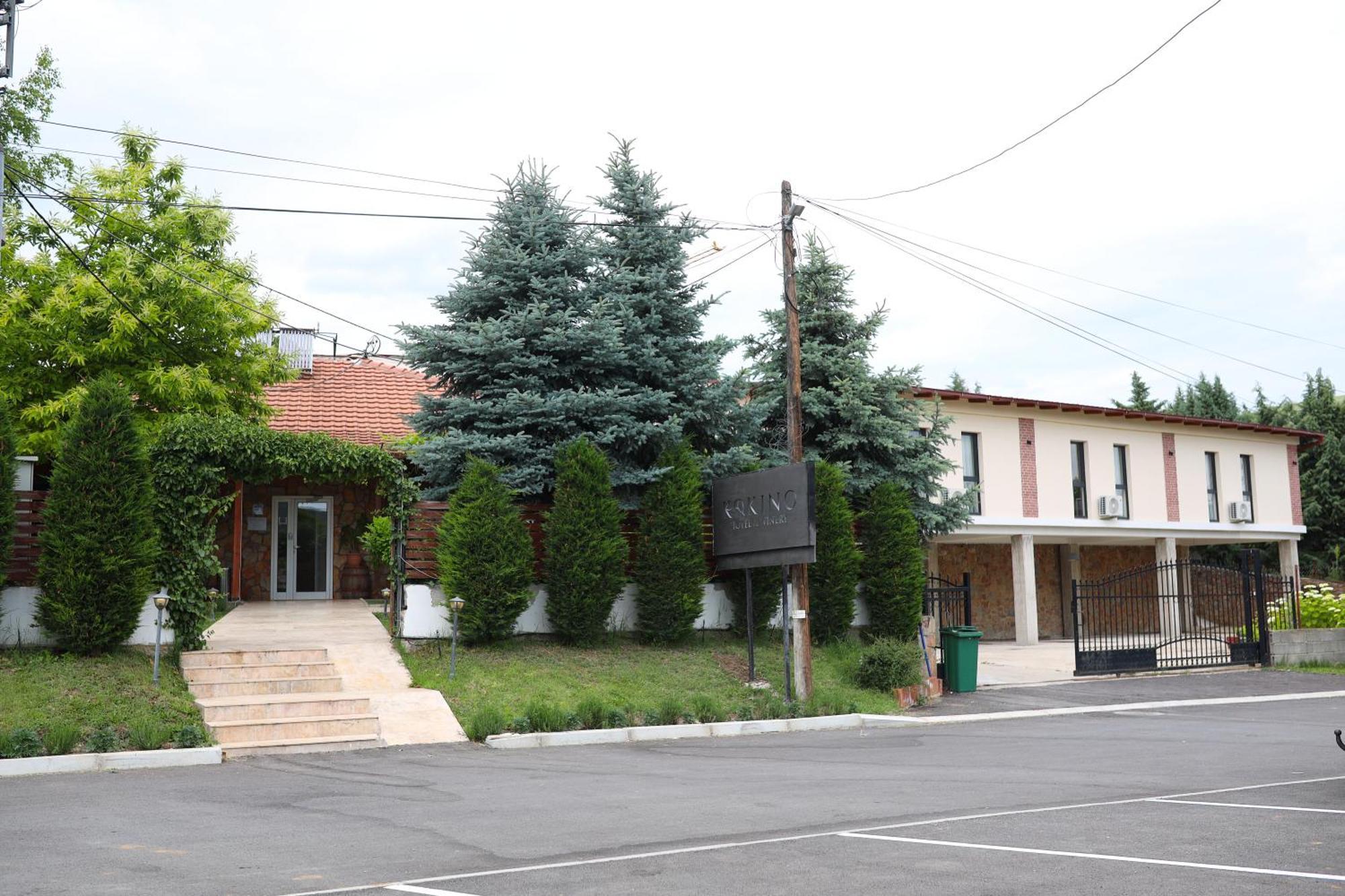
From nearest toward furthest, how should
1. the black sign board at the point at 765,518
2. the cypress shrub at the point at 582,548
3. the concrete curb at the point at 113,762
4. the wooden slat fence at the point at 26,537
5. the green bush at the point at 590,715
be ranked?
the concrete curb at the point at 113,762, the green bush at the point at 590,715, the wooden slat fence at the point at 26,537, the black sign board at the point at 765,518, the cypress shrub at the point at 582,548

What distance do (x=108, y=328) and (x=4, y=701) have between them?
399 inches

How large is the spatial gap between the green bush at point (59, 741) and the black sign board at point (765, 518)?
8.97m

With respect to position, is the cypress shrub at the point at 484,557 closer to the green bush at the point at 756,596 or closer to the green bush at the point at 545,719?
the green bush at the point at 545,719

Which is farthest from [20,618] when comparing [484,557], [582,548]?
[582,548]

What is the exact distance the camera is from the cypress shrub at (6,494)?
14117 mm

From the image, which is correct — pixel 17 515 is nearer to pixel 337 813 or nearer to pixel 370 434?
pixel 337 813

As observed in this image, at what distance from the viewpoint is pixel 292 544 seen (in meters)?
26.1

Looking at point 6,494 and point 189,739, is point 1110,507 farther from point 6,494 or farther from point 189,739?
point 6,494

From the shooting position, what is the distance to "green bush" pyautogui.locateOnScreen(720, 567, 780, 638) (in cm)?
1928

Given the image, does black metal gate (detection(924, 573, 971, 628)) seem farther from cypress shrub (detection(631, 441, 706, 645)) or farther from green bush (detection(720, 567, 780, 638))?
cypress shrub (detection(631, 441, 706, 645))

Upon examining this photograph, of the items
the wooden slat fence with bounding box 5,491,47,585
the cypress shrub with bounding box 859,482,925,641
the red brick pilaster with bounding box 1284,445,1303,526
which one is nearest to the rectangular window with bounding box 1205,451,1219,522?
the red brick pilaster with bounding box 1284,445,1303,526

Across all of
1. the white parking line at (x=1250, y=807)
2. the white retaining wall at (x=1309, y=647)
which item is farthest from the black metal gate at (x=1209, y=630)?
the white parking line at (x=1250, y=807)

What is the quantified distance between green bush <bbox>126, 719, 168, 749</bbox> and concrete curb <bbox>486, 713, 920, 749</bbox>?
3.41m

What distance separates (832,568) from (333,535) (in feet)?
40.4
